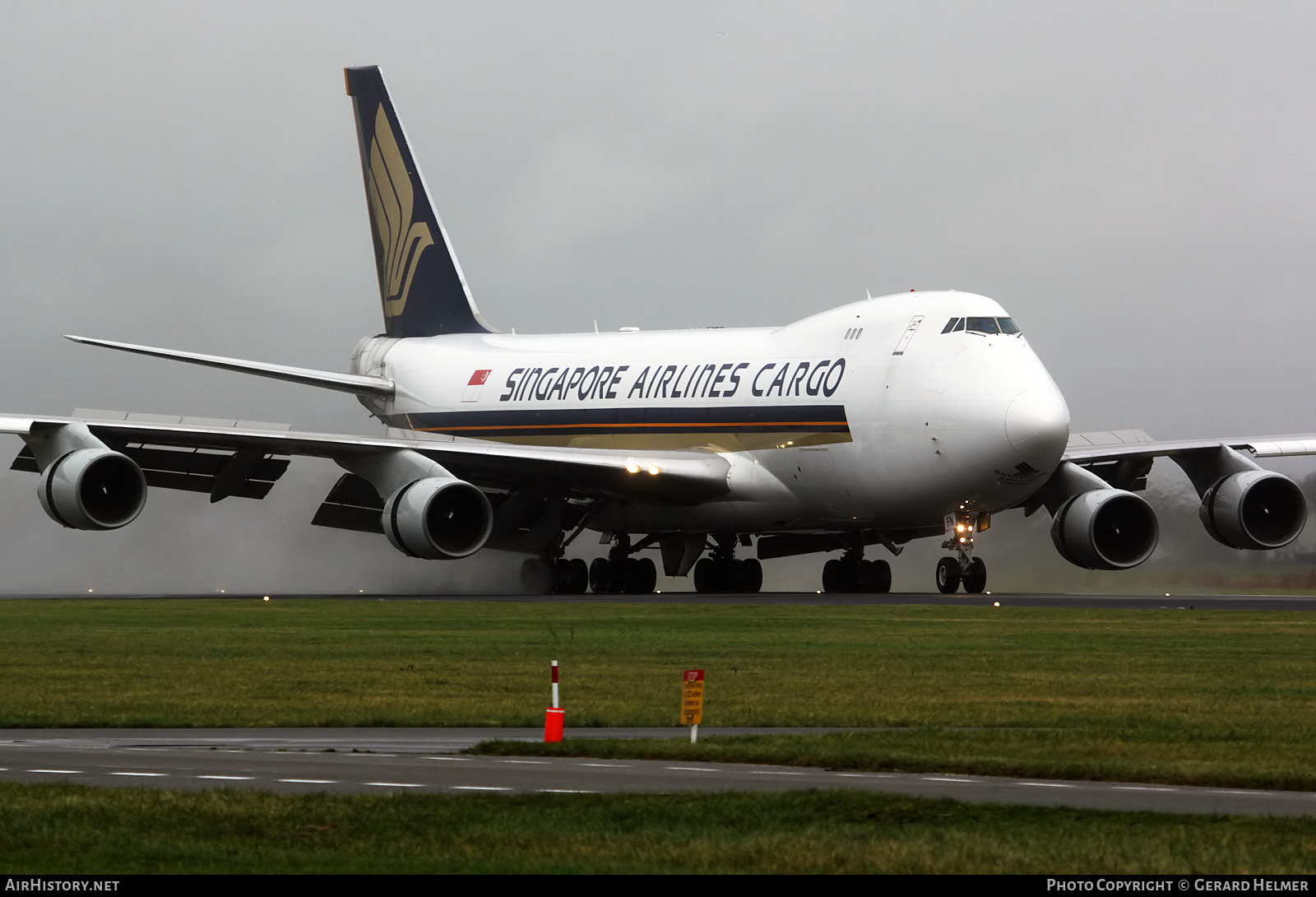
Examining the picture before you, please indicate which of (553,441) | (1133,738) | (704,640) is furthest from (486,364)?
(1133,738)

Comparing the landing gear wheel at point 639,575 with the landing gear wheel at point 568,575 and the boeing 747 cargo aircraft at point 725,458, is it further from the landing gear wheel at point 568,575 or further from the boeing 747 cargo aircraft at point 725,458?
Answer: the landing gear wheel at point 568,575

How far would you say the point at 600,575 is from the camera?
44.8 meters

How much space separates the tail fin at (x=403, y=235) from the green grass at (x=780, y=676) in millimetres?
17413

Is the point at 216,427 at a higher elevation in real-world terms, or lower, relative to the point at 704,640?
higher

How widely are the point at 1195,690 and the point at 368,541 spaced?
32326 mm

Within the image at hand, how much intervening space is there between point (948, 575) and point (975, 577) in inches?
20.2

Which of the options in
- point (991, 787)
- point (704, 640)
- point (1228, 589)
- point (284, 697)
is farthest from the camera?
point (1228, 589)

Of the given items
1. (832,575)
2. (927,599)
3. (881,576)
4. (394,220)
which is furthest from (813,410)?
(394,220)

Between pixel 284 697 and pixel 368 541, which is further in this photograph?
pixel 368 541

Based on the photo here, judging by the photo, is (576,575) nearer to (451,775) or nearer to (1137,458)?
(1137,458)

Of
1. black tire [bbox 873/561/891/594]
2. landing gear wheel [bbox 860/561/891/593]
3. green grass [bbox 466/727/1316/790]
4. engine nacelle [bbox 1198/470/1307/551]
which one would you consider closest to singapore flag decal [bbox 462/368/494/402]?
landing gear wheel [bbox 860/561/891/593]

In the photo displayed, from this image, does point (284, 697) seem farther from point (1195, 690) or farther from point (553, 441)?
point (553, 441)

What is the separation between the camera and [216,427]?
38750mm

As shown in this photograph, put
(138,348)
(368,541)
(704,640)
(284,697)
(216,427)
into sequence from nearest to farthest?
1. (284,697)
2. (704,640)
3. (216,427)
4. (138,348)
5. (368,541)
